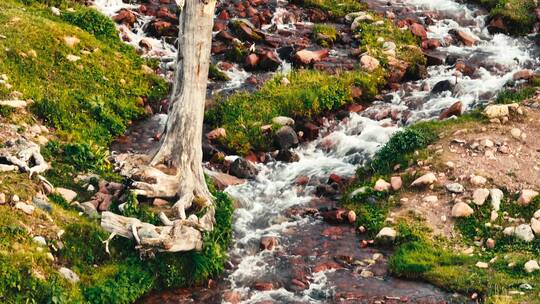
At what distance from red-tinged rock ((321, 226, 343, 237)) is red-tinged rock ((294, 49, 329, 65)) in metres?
7.84

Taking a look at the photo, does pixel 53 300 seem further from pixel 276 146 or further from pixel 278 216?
pixel 276 146

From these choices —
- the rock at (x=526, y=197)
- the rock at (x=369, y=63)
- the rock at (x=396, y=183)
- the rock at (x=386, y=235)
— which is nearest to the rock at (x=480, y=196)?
the rock at (x=526, y=197)

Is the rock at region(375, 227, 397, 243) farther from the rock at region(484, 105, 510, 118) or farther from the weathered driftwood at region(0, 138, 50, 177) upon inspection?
the weathered driftwood at region(0, 138, 50, 177)

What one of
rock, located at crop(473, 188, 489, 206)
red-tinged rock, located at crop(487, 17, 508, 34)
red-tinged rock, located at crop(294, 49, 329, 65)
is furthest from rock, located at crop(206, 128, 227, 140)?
red-tinged rock, located at crop(487, 17, 508, 34)

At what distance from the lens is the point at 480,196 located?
15.0 m

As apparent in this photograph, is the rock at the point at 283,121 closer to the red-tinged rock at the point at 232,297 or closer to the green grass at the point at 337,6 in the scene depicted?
the red-tinged rock at the point at 232,297

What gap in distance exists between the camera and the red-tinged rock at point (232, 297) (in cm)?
1291

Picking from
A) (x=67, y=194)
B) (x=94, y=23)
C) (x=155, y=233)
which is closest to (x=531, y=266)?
(x=155, y=233)

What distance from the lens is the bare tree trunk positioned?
45.5 feet

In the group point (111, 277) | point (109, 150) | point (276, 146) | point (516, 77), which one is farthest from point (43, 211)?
point (516, 77)

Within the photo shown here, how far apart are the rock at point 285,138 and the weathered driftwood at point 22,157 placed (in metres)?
5.86

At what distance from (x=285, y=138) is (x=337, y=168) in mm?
1535

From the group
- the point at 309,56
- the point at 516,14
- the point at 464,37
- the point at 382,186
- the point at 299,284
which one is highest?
the point at 516,14

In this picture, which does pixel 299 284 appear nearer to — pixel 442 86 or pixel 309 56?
pixel 442 86
